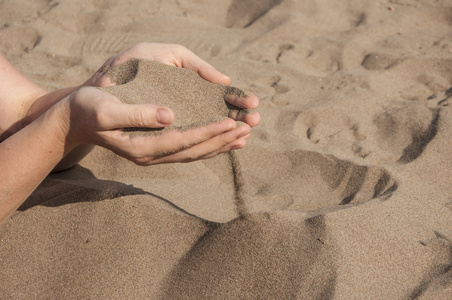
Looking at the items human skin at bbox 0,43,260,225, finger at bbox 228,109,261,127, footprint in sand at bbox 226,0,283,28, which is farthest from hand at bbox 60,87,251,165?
footprint in sand at bbox 226,0,283,28

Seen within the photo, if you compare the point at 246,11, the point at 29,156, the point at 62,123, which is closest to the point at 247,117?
the point at 62,123

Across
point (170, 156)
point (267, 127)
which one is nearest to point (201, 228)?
point (170, 156)

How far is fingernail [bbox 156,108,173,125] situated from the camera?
1408 millimetres

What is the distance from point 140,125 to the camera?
4.68 feet

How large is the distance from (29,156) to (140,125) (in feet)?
1.48

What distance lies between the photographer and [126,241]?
1596 mm

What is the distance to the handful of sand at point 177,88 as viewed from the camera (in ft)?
5.63

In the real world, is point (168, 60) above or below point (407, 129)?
above

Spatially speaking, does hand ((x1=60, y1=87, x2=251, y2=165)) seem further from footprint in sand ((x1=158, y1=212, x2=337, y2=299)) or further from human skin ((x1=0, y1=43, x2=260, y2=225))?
footprint in sand ((x1=158, y1=212, x2=337, y2=299))

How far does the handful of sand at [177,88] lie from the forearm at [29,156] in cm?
30

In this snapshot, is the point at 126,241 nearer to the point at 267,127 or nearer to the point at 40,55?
the point at 267,127

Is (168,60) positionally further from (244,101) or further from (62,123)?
(62,123)

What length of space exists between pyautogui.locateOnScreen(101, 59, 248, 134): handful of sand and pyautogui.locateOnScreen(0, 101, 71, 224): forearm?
0.97 feet

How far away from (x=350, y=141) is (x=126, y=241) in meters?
1.22
